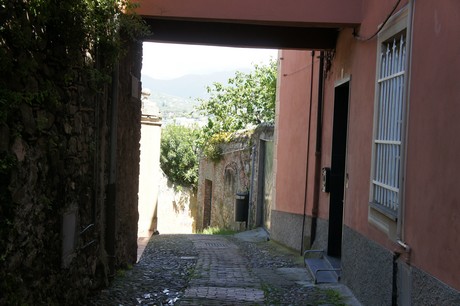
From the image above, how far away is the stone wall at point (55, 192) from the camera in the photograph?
11.6ft

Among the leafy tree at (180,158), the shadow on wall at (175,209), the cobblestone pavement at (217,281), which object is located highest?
the leafy tree at (180,158)

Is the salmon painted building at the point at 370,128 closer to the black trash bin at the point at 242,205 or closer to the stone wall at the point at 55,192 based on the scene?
the stone wall at the point at 55,192

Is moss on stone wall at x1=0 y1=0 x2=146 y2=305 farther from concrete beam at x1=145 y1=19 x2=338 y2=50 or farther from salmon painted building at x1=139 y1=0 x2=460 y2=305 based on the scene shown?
salmon painted building at x1=139 y1=0 x2=460 y2=305

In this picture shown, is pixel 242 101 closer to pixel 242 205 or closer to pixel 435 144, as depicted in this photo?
pixel 242 205

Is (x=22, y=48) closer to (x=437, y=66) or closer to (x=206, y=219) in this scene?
(x=437, y=66)

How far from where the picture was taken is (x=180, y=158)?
3133 cm

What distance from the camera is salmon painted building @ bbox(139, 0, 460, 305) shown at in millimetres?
3891

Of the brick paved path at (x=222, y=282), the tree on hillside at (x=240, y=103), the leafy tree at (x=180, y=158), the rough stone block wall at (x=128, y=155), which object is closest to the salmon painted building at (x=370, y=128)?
the rough stone block wall at (x=128, y=155)

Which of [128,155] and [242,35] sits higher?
[242,35]

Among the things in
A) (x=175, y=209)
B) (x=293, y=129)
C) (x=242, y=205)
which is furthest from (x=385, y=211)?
(x=175, y=209)

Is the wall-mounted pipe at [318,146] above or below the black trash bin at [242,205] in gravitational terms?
above

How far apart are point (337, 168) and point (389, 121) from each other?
3.10 m

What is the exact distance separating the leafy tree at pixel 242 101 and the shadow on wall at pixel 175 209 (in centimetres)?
407

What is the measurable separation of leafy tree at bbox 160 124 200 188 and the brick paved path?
20.3 metres
